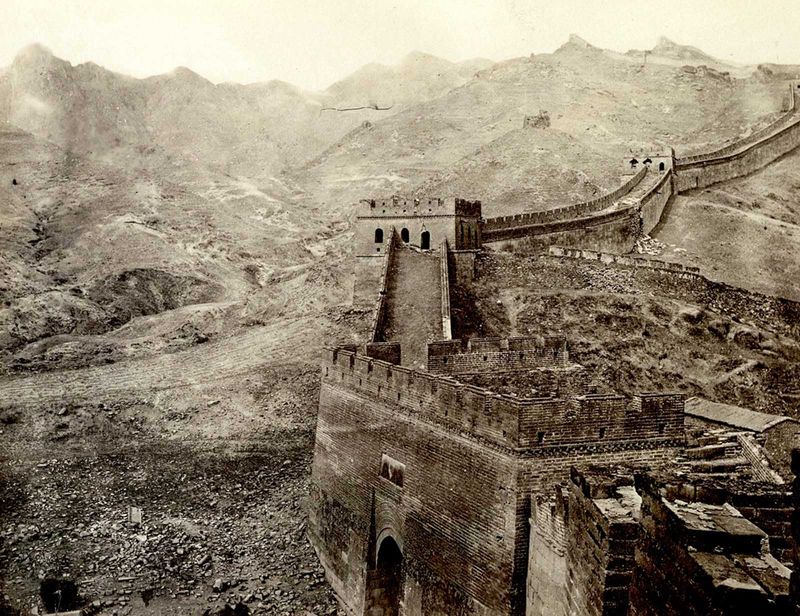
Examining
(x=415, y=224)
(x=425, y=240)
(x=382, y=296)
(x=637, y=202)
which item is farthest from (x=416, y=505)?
(x=637, y=202)

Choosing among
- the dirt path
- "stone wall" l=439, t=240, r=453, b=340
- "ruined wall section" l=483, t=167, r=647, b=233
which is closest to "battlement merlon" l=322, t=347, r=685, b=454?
"stone wall" l=439, t=240, r=453, b=340

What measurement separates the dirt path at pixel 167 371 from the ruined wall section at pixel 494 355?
46.8 feet

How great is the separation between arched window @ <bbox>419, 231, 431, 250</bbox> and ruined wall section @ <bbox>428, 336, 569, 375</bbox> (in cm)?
1827

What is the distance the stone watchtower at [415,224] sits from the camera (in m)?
37.1

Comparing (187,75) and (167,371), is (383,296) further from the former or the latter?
(187,75)

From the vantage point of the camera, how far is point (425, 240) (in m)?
37.6

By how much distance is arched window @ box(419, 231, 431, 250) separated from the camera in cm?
3747

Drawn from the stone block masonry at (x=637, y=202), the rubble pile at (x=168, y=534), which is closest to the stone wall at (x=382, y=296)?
the rubble pile at (x=168, y=534)

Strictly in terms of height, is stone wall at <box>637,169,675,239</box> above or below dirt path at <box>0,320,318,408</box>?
above

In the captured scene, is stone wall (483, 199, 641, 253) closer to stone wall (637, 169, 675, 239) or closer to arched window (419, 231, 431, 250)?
stone wall (637, 169, 675, 239)

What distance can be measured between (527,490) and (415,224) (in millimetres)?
26701

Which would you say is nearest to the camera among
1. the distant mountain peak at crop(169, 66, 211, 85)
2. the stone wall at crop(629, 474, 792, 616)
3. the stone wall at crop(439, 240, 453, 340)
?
the stone wall at crop(629, 474, 792, 616)

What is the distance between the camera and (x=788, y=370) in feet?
103

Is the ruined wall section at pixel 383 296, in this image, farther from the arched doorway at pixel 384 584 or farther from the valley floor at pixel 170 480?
the arched doorway at pixel 384 584
